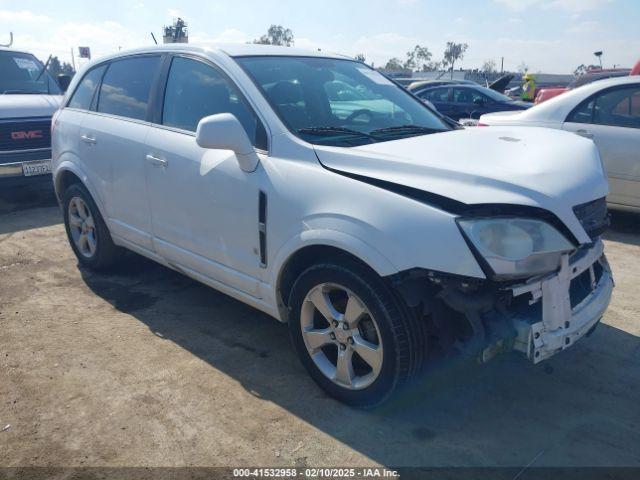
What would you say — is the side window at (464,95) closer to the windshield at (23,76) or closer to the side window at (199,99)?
the windshield at (23,76)

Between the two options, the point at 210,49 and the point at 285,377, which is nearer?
the point at 285,377

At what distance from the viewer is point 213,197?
3242mm

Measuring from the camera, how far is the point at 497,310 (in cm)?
246

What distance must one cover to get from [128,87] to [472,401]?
10.6 feet

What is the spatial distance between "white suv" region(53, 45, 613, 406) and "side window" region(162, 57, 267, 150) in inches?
0.5

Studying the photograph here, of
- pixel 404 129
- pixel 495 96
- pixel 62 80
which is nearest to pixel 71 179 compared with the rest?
pixel 404 129

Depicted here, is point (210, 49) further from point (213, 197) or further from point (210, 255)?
point (210, 255)

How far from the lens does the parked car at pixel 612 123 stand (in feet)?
18.1

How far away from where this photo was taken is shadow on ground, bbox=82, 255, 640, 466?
2.57 m

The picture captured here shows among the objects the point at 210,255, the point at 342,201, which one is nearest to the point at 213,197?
the point at 210,255

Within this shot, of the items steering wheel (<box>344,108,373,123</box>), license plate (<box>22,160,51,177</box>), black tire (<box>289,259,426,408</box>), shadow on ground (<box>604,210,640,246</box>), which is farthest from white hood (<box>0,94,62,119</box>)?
shadow on ground (<box>604,210,640,246</box>)

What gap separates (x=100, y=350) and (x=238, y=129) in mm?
1718

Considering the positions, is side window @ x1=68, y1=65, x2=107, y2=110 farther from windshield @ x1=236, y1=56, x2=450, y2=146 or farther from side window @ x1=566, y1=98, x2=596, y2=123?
side window @ x1=566, y1=98, x2=596, y2=123

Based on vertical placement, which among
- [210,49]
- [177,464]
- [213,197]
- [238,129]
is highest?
[210,49]
